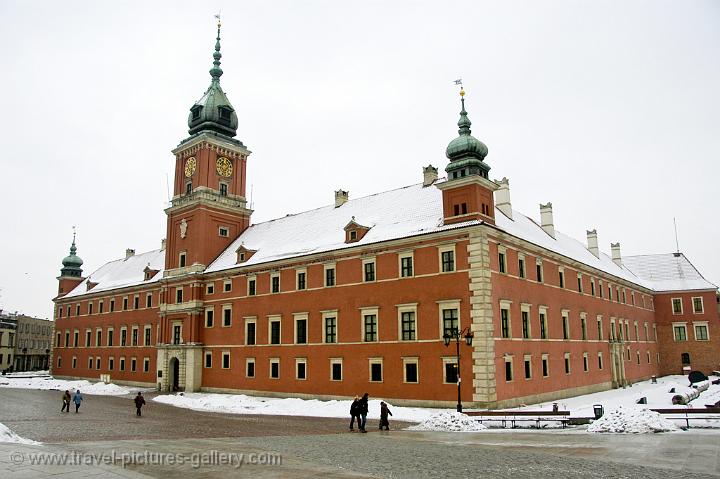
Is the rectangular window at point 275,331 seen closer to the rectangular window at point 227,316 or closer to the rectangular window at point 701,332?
the rectangular window at point 227,316

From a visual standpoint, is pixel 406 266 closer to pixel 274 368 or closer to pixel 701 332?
pixel 274 368

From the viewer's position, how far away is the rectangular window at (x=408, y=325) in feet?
107

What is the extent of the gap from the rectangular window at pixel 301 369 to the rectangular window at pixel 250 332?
509cm

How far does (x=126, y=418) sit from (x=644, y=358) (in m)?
47.9

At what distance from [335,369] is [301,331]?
413 centimetres

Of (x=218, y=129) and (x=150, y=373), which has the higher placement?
(x=218, y=129)

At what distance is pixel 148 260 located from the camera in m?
64.4

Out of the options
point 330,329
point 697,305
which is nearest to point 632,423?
point 330,329

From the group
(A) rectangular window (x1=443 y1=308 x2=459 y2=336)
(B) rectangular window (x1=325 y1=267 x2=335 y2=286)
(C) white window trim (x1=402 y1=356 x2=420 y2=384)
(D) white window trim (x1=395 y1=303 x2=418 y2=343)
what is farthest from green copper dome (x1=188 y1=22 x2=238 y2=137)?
(A) rectangular window (x1=443 y1=308 x2=459 y2=336)

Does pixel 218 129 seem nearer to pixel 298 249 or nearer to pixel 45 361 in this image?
pixel 298 249

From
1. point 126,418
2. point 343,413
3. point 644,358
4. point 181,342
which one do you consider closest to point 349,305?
point 343,413

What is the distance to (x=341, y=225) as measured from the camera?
135 feet

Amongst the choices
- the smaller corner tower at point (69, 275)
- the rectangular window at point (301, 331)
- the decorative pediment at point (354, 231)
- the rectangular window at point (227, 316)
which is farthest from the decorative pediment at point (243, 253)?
the smaller corner tower at point (69, 275)

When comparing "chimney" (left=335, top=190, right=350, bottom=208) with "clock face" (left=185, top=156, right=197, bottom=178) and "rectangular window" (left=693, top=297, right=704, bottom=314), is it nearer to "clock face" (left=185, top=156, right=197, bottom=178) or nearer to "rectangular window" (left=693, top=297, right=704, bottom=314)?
"clock face" (left=185, top=156, right=197, bottom=178)
